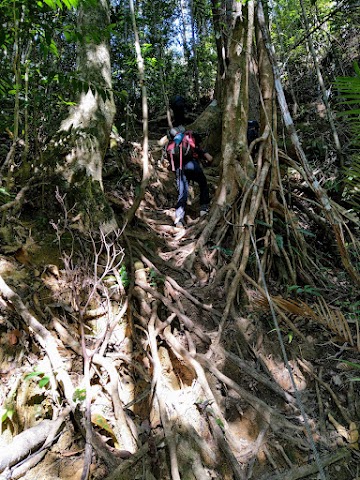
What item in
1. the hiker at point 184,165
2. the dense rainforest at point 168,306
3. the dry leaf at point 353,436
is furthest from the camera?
the hiker at point 184,165

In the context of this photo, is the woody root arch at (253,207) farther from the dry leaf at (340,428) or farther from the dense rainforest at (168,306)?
the dry leaf at (340,428)

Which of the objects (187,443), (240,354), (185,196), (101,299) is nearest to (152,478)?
(187,443)

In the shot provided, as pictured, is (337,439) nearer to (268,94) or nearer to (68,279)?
(68,279)

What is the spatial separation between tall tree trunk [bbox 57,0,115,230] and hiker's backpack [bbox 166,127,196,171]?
90cm

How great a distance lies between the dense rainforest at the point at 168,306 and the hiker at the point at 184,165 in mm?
305

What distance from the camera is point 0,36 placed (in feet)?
6.85

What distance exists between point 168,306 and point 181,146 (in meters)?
2.39

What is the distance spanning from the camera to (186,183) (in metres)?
4.59

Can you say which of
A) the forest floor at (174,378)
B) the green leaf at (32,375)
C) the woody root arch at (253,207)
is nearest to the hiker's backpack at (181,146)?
the woody root arch at (253,207)

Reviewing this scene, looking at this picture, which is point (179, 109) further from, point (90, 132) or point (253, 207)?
point (253, 207)

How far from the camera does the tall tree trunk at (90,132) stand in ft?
11.0

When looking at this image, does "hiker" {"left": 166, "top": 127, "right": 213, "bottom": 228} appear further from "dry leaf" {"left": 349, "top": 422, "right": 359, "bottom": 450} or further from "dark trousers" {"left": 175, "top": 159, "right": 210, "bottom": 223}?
"dry leaf" {"left": 349, "top": 422, "right": 359, "bottom": 450}

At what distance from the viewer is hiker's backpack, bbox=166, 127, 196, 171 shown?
4477 millimetres

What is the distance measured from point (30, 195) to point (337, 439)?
3.14 m
